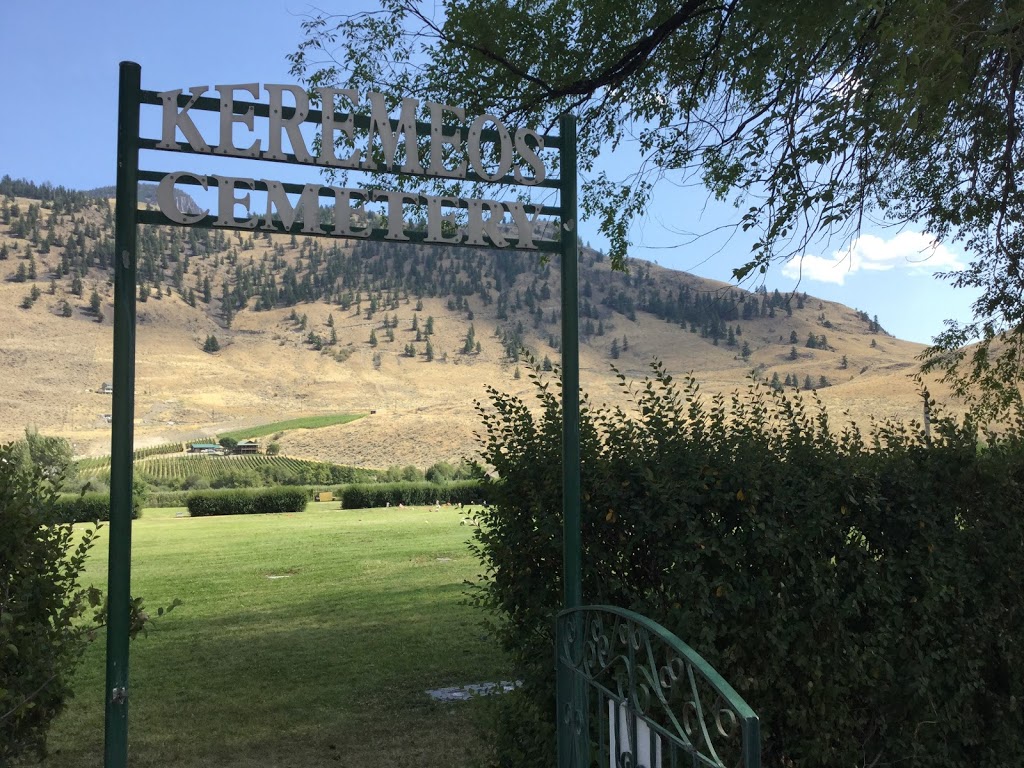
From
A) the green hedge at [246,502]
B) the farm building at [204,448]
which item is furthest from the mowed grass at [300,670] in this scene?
the farm building at [204,448]

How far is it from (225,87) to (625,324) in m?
153

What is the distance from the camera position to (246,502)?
166 ft

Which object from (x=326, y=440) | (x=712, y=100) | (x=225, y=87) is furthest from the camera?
(x=326, y=440)

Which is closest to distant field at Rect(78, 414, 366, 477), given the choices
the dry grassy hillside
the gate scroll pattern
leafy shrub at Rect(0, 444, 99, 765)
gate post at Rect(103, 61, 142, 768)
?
the dry grassy hillside

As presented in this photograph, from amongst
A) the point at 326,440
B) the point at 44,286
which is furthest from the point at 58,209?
the point at 326,440

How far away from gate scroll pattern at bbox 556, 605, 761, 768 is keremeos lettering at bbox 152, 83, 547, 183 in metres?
2.05

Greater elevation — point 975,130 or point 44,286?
point 44,286

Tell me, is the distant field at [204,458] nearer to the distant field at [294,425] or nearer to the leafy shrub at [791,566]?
the distant field at [294,425]

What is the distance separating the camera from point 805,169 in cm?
763

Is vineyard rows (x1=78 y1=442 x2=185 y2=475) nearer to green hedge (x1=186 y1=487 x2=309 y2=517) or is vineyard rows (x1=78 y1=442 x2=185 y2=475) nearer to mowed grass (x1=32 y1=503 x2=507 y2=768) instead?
green hedge (x1=186 y1=487 x2=309 y2=517)

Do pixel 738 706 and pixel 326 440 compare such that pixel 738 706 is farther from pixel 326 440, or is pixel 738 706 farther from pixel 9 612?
pixel 326 440

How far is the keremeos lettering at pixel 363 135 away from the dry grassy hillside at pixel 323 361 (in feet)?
326

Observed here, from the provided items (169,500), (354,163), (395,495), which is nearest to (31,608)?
(354,163)

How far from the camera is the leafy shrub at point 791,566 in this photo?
4051 mm
